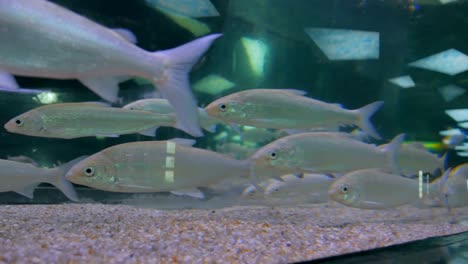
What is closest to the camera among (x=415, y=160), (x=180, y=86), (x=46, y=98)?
(x=180, y=86)

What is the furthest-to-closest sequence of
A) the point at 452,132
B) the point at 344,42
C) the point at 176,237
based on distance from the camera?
the point at 452,132 → the point at 344,42 → the point at 176,237

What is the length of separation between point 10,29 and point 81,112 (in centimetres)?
118

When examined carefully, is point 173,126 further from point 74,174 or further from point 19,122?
point 19,122

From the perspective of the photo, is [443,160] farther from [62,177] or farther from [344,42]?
[62,177]

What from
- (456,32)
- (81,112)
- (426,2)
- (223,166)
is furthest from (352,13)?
(81,112)

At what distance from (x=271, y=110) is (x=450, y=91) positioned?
3.45 m

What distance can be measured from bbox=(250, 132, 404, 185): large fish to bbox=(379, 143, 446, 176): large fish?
1.98 ft

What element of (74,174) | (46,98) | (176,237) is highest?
(46,98)

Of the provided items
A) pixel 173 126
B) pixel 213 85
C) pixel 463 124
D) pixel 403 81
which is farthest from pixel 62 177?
pixel 463 124

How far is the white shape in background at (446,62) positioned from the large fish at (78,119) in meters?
4.17

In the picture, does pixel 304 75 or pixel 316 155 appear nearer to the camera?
pixel 316 155

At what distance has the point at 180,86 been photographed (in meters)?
1.70

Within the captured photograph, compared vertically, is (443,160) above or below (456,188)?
above

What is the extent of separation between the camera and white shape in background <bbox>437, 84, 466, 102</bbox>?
4969 millimetres
